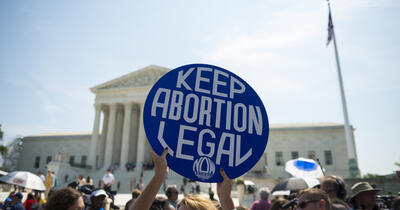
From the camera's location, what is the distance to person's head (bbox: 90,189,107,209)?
4539 millimetres

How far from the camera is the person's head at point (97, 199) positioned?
454 centimetres

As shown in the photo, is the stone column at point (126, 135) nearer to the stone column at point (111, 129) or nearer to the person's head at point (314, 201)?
the stone column at point (111, 129)

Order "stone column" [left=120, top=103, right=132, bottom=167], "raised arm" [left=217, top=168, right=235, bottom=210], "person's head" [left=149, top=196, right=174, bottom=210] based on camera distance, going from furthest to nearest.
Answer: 1. "stone column" [left=120, top=103, right=132, bottom=167]
2. "person's head" [left=149, top=196, right=174, bottom=210]
3. "raised arm" [left=217, top=168, right=235, bottom=210]

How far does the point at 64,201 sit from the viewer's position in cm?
304

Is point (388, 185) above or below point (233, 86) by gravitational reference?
below

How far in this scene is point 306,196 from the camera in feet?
9.34

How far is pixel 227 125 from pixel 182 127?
0.38m

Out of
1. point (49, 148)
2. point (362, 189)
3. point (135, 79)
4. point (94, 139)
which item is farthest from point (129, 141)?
point (362, 189)

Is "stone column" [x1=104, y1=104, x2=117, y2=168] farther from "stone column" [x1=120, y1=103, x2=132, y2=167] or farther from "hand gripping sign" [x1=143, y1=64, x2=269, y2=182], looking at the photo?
"hand gripping sign" [x1=143, y1=64, x2=269, y2=182]

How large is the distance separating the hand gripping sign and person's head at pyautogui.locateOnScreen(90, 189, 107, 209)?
2.81m

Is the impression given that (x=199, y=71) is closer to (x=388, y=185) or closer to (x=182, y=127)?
(x=182, y=127)

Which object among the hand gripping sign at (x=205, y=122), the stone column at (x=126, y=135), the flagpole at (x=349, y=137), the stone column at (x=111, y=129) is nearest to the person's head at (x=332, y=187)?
the hand gripping sign at (x=205, y=122)

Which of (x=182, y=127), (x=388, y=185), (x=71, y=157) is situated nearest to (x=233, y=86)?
(x=182, y=127)

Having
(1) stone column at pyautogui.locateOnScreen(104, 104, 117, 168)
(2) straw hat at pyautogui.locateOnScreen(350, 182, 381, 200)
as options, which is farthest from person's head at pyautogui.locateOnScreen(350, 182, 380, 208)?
(1) stone column at pyautogui.locateOnScreen(104, 104, 117, 168)
